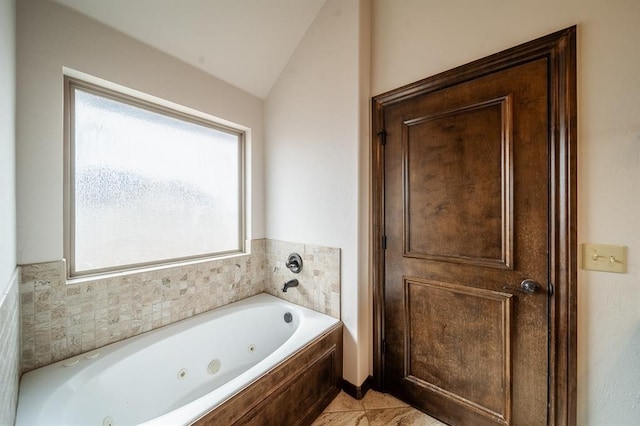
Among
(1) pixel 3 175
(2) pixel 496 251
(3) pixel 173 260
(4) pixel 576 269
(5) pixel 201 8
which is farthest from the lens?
(3) pixel 173 260

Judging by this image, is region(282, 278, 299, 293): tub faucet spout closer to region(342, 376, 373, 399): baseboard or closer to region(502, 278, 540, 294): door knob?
region(342, 376, 373, 399): baseboard

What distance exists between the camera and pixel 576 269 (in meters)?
1.06

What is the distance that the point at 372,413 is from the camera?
58.1 inches

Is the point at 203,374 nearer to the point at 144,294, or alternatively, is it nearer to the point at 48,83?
the point at 144,294

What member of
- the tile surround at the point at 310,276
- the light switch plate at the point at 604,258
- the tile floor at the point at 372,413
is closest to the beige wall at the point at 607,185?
the light switch plate at the point at 604,258

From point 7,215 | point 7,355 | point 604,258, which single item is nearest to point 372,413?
point 604,258

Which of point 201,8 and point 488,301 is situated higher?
point 201,8

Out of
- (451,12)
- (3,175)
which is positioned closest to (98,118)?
(3,175)

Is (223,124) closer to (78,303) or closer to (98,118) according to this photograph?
(98,118)

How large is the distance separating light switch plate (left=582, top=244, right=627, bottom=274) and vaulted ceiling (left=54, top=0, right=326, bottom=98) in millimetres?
2237

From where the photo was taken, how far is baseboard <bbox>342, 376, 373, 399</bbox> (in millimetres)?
1587

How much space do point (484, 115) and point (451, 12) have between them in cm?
65

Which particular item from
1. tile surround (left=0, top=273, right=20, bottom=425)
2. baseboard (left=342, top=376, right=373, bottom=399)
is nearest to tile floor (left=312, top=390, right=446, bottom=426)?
baseboard (left=342, top=376, right=373, bottom=399)

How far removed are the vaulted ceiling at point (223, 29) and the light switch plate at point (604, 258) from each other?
224 centimetres
